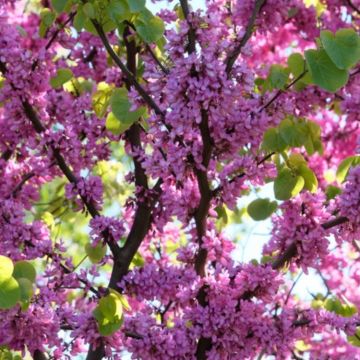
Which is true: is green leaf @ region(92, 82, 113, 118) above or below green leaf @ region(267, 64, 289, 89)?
above

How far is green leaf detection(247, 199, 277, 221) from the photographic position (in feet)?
15.4

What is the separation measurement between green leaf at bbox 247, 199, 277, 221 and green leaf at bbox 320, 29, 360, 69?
1.47m

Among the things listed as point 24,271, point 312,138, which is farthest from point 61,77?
point 312,138

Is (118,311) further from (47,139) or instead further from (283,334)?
(47,139)

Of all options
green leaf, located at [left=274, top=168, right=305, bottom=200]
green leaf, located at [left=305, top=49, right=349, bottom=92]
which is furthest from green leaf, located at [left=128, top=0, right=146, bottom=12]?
green leaf, located at [left=274, top=168, right=305, bottom=200]

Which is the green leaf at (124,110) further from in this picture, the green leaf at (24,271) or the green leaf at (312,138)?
the green leaf at (312,138)

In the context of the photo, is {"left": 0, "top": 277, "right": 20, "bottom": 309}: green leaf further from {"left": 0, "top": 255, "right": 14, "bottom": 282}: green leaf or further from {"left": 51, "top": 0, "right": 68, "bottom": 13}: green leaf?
{"left": 51, "top": 0, "right": 68, "bottom": 13}: green leaf

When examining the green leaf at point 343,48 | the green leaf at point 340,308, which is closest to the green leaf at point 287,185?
the green leaf at point 343,48

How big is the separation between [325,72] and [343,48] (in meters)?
0.14

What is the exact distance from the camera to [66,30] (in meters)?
5.24

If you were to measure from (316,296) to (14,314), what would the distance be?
3.01m

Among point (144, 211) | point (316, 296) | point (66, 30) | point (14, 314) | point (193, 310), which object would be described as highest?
point (66, 30)

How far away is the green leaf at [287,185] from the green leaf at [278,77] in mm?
477

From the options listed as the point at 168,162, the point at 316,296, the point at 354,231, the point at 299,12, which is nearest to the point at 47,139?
the point at 168,162
